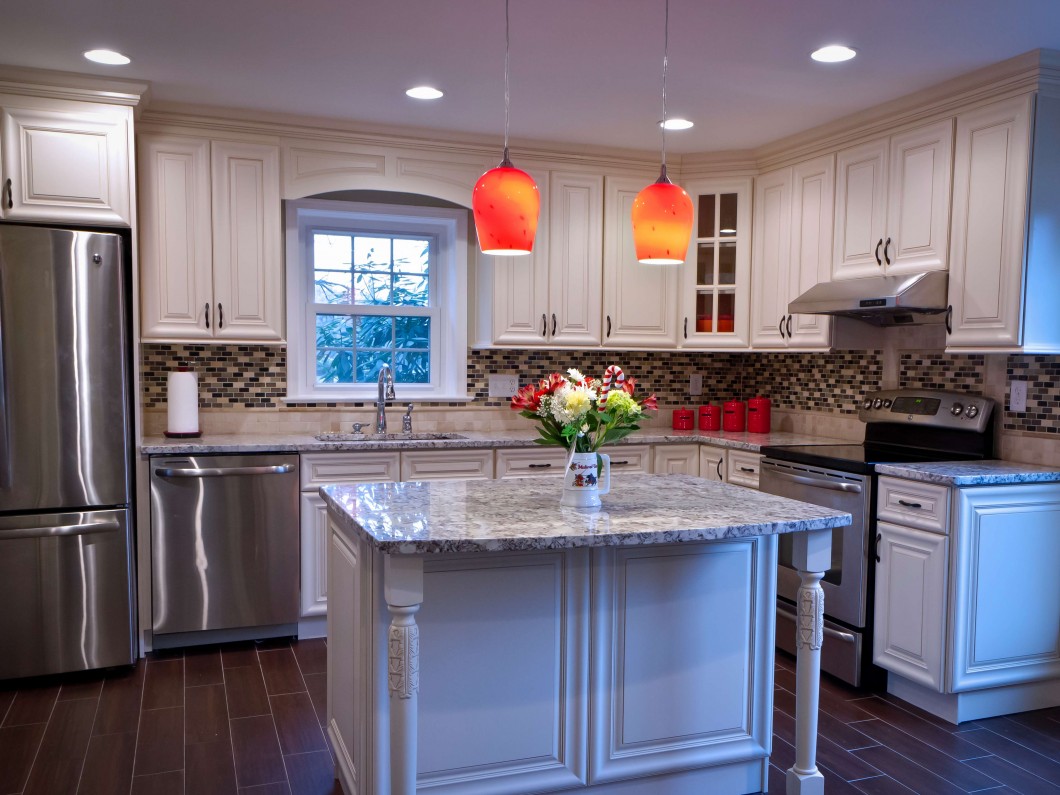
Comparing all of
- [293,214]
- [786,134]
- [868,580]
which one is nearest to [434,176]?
[293,214]

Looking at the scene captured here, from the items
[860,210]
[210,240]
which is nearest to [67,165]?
[210,240]

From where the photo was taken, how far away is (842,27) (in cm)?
289

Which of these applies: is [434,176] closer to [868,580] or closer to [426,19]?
[426,19]

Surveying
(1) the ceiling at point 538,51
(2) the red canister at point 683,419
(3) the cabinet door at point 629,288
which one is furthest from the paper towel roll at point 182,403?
(2) the red canister at point 683,419

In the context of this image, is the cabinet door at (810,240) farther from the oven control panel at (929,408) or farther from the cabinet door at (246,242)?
the cabinet door at (246,242)

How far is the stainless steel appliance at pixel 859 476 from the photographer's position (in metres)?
3.37

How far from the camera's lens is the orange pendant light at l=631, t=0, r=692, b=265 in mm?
2307

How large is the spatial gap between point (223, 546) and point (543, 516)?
1997 mm

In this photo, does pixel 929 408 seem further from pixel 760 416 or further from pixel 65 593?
pixel 65 593

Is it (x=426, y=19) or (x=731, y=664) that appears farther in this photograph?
(x=426, y=19)

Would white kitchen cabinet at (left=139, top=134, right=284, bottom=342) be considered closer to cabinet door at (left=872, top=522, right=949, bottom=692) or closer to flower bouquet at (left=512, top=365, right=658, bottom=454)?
flower bouquet at (left=512, top=365, right=658, bottom=454)

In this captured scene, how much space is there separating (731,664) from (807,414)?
2444 mm

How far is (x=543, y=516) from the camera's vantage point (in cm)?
228

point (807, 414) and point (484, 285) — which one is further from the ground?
point (484, 285)
